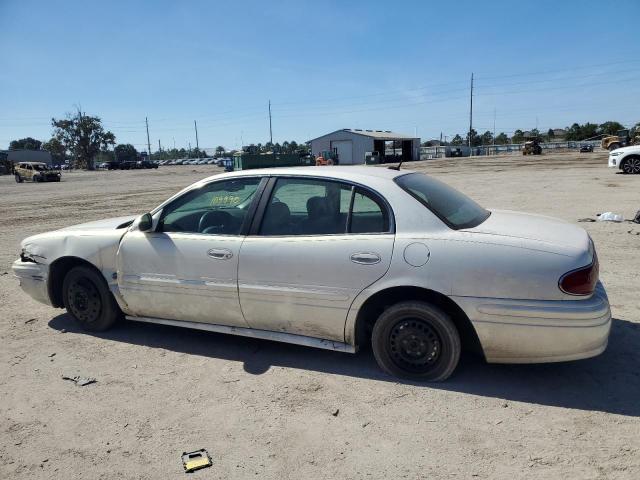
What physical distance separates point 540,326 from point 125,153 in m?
126

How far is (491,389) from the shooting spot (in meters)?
3.29

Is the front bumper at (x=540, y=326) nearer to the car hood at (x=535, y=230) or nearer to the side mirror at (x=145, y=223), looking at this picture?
the car hood at (x=535, y=230)

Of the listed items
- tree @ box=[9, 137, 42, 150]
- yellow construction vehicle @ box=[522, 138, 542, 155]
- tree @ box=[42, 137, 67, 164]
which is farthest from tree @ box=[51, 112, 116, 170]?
yellow construction vehicle @ box=[522, 138, 542, 155]

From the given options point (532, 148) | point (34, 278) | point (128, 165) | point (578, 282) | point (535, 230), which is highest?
point (128, 165)

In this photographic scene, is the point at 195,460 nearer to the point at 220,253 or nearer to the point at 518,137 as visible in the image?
the point at 220,253

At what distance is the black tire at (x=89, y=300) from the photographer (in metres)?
4.45

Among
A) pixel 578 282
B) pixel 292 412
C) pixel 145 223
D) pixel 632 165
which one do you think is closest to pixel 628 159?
pixel 632 165

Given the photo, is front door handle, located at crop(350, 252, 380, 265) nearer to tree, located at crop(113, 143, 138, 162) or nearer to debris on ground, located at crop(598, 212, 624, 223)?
debris on ground, located at crop(598, 212, 624, 223)

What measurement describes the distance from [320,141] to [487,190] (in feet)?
153

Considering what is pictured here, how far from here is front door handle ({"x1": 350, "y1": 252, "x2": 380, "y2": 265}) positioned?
3316mm

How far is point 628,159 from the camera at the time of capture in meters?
20.1

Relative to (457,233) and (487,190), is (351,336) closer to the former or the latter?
(457,233)

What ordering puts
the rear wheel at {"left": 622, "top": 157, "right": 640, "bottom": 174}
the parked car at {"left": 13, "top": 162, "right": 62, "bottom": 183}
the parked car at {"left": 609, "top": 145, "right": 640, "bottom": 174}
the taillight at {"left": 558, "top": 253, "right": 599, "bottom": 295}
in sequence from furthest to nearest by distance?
the parked car at {"left": 13, "top": 162, "right": 62, "bottom": 183} → the rear wheel at {"left": 622, "top": 157, "right": 640, "bottom": 174} → the parked car at {"left": 609, "top": 145, "right": 640, "bottom": 174} → the taillight at {"left": 558, "top": 253, "right": 599, "bottom": 295}

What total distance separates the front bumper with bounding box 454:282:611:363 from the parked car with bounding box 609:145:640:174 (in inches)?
802
